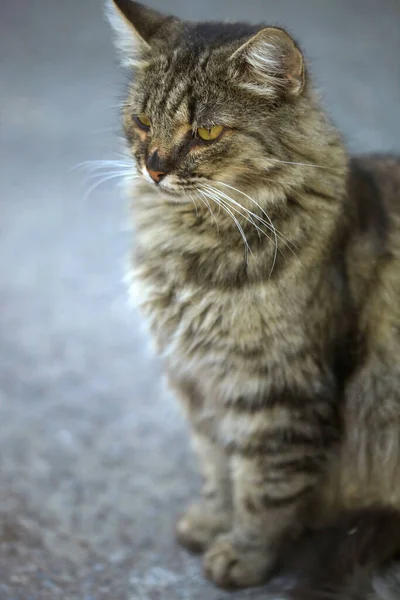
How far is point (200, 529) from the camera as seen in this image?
1.83 m

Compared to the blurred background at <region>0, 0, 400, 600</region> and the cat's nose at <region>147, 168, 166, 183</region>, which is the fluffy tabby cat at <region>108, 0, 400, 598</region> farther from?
the blurred background at <region>0, 0, 400, 600</region>

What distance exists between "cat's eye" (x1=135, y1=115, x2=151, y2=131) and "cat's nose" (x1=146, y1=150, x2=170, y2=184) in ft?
0.28

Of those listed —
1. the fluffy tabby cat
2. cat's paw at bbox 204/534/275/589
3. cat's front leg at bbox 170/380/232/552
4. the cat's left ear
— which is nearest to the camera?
the cat's left ear

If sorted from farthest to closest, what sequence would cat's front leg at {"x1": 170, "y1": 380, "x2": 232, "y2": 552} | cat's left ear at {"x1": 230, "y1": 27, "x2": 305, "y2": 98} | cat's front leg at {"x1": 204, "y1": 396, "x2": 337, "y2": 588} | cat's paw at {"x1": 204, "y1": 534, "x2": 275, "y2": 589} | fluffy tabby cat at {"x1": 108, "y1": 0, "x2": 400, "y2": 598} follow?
cat's front leg at {"x1": 170, "y1": 380, "x2": 232, "y2": 552} < cat's paw at {"x1": 204, "y1": 534, "x2": 275, "y2": 589} < cat's front leg at {"x1": 204, "y1": 396, "x2": 337, "y2": 588} < fluffy tabby cat at {"x1": 108, "y1": 0, "x2": 400, "y2": 598} < cat's left ear at {"x1": 230, "y1": 27, "x2": 305, "y2": 98}

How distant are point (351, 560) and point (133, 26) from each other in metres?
1.18

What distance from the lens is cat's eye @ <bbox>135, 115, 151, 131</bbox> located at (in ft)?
4.94

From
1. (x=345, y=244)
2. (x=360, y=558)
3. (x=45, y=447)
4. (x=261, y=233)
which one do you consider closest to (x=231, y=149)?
(x=261, y=233)

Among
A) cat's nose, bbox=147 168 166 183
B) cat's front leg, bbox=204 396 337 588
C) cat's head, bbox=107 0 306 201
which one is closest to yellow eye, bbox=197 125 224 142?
cat's head, bbox=107 0 306 201

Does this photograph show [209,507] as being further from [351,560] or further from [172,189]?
[172,189]

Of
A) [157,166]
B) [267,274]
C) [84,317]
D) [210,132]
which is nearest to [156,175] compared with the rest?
[157,166]

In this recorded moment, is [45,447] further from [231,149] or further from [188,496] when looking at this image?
[231,149]

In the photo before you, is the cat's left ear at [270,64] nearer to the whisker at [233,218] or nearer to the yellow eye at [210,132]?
the yellow eye at [210,132]

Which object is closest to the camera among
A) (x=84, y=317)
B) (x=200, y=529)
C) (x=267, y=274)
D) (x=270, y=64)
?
(x=270, y=64)

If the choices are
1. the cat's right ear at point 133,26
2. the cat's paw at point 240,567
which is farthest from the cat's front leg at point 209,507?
the cat's right ear at point 133,26
